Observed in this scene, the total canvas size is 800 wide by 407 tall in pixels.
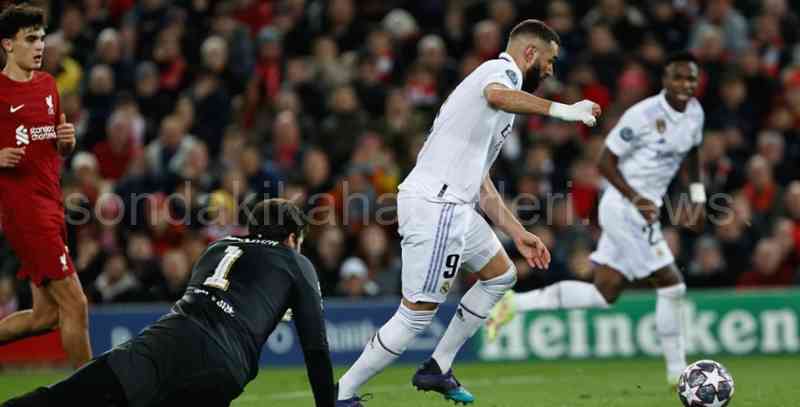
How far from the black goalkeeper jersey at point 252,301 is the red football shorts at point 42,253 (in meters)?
2.27

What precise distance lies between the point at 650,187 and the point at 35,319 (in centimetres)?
530

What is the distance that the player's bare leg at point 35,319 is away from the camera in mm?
9273

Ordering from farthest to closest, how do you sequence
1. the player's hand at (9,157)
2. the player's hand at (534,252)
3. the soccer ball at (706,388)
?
the player's hand at (9,157), the soccer ball at (706,388), the player's hand at (534,252)

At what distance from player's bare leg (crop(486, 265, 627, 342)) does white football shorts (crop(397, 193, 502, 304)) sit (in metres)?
3.47

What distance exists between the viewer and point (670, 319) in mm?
11188

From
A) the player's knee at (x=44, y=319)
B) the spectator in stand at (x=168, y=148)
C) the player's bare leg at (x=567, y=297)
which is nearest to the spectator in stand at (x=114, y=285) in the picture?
the spectator in stand at (x=168, y=148)

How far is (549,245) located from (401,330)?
747 cm

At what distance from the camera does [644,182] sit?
38.8ft

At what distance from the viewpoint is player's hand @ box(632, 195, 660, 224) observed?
11.5m

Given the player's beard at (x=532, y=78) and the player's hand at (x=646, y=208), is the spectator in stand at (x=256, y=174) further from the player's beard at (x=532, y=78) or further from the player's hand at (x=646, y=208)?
the player's beard at (x=532, y=78)

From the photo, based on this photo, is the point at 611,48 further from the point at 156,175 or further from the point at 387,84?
the point at 156,175

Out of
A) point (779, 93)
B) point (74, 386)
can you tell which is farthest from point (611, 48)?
point (74, 386)

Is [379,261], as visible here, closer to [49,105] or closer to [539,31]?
[49,105]

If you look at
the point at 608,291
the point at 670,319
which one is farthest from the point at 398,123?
the point at 670,319
